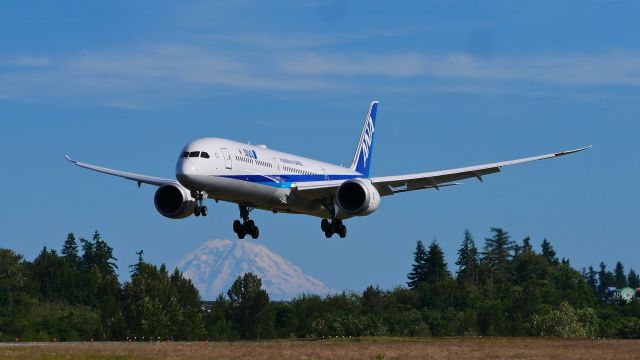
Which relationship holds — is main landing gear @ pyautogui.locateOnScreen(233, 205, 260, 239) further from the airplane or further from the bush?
the bush

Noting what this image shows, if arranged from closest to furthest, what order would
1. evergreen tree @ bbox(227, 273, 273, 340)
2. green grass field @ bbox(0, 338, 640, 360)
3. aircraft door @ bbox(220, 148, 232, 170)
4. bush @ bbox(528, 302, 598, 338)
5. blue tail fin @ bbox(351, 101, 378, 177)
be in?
green grass field @ bbox(0, 338, 640, 360) → aircraft door @ bbox(220, 148, 232, 170) → blue tail fin @ bbox(351, 101, 378, 177) → bush @ bbox(528, 302, 598, 338) → evergreen tree @ bbox(227, 273, 273, 340)

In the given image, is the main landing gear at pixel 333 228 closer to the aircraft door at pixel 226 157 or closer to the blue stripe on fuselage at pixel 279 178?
the blue stripe on fuselage at pixel 279 178

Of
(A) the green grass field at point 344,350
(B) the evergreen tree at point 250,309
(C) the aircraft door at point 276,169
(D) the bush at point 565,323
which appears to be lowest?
(A) the green grass field at point 344,350

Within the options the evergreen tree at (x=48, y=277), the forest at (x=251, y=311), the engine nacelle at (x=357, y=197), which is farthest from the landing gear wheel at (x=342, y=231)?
the evergreen tree at (x=48, y=277)

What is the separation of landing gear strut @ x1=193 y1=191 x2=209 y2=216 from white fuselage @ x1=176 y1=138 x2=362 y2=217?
34 centimetres

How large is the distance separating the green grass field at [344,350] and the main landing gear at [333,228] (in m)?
6.45

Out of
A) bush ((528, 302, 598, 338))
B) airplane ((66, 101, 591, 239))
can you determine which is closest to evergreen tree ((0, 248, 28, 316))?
bush ((528, 302, 598, 338))

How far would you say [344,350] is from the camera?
68125mm

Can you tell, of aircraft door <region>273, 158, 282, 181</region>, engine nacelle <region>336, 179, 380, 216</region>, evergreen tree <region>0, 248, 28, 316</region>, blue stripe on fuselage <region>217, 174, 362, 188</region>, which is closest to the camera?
blue stripe on fuselage <region>217, 174, 362, 188</region>

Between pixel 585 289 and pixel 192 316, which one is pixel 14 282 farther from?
pixel 585 289

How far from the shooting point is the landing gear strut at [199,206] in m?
65.6

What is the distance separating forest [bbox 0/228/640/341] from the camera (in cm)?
13925

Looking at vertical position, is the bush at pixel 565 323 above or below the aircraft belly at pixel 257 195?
above

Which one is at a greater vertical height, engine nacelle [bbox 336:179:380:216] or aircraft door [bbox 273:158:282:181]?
aircraft door [bbox 273:158:282:181]
